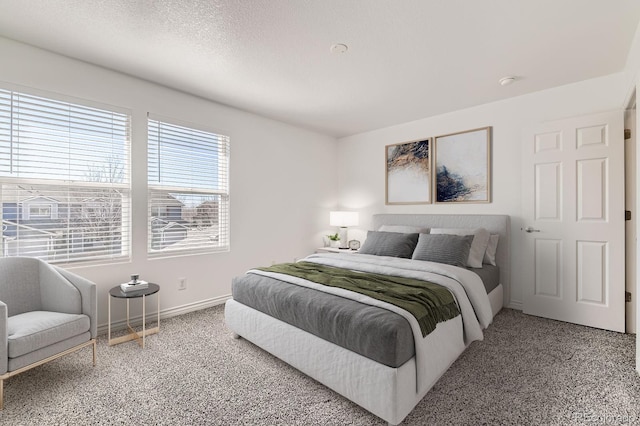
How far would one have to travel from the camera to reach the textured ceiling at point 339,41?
1994 millimetres

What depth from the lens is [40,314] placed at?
217cm

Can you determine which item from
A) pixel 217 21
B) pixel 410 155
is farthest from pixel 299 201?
pixel 217 21

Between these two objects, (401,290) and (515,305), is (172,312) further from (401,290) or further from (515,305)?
(515,305)

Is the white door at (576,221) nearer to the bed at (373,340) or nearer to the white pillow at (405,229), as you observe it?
the bed at (373,340)

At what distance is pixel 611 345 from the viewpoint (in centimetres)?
255

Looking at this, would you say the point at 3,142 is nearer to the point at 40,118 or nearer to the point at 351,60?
the point at 40,118

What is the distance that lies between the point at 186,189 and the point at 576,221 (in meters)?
4.18

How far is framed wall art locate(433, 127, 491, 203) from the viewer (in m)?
3.72

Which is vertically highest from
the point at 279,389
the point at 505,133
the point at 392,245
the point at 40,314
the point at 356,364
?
the point at 505,133

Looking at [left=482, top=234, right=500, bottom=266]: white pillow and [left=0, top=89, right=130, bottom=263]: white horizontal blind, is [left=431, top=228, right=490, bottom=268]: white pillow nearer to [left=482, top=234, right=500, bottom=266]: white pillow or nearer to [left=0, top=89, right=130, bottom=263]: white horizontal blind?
[left=482, top=234, right=500, bottom=266]: white pillow

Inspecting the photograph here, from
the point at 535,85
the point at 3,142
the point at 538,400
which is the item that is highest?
the point at 535,85

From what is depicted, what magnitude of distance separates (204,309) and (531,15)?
4.05m

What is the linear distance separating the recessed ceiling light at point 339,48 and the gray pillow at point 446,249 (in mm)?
2053

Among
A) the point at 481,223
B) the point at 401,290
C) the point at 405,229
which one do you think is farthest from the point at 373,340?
the point at 481,223
